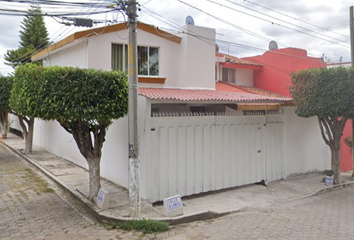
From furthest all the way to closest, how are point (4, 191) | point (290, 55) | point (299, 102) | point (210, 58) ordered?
point (290, 55), point (210, 58), point (299, 102), point (4, 191)

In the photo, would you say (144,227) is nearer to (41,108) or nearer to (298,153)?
(41,108)

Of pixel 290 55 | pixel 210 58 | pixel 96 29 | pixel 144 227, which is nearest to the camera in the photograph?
pixel 144 227

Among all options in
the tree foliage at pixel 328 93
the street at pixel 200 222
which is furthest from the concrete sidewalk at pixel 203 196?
the tree foliage at pixel 328 93

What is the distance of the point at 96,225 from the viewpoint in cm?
612

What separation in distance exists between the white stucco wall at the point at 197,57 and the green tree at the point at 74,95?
19.4 ft

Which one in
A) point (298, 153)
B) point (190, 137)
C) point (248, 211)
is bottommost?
point (248, 211)

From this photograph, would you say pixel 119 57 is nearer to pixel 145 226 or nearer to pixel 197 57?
pixel 197 57

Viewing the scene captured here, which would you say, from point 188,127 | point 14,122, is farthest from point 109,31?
point 14,122

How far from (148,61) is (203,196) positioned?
6.00m

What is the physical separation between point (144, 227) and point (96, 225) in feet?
3.60

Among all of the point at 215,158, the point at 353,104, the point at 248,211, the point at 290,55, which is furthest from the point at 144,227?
the point at 290,55

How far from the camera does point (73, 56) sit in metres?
11.8

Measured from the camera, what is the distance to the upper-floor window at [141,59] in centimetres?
1106

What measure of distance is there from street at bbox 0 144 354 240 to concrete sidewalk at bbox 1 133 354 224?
21cm
